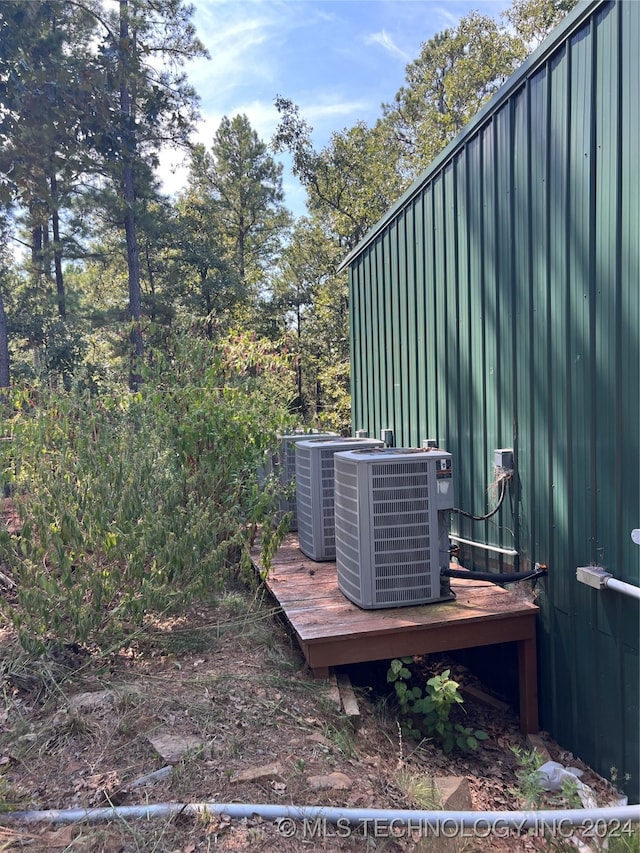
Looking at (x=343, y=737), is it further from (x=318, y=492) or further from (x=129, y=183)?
(x=129, y=183)

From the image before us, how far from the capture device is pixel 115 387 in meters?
4.86

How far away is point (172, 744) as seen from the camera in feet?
Result: 7.80

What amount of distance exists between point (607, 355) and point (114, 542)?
99.1 inches

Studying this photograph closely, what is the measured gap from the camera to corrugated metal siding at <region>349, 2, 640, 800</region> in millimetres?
2596

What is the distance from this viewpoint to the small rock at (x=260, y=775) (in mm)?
2205

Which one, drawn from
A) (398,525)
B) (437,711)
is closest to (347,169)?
(398,525)

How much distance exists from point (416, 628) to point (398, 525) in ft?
1.79

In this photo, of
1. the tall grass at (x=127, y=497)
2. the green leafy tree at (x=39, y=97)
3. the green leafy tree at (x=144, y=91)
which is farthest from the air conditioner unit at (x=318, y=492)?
the green leafy tree at (x=144, y=91)

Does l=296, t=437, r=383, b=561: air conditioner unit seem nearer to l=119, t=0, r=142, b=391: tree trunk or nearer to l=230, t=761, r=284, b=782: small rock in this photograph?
l=230, t=761, r=284, b=782: small rock

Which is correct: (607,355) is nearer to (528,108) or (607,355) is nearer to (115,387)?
(528,108)

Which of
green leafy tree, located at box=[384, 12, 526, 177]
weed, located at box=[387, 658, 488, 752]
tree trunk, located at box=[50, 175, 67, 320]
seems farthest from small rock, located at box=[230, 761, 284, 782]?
green leafy tree, located at box=[384, 12, 526, 177]

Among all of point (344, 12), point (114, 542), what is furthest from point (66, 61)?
point (114, 542)

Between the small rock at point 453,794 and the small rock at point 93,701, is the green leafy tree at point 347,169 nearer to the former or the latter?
the small rock at point 93,701

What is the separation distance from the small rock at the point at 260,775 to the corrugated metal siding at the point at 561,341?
1.56m
